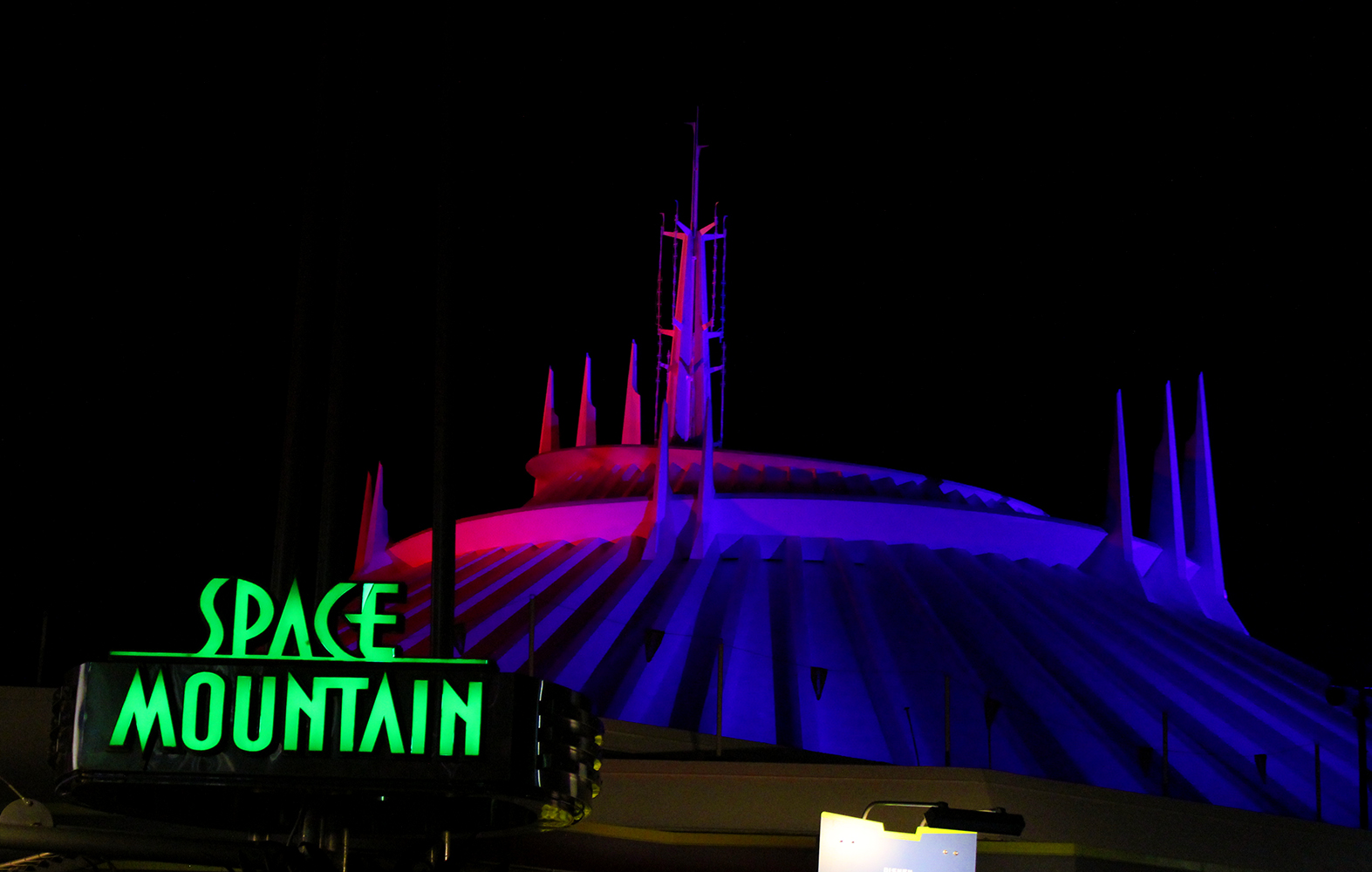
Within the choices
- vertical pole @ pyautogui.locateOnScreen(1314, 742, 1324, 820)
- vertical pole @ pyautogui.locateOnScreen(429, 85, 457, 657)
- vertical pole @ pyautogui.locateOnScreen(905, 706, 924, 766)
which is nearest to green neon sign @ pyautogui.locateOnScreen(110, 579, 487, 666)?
vertical pole @ pyautogui.locateOnScreen(429, 85, 457, 657)

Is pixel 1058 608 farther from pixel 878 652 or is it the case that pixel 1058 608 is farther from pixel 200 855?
pixel 200 855

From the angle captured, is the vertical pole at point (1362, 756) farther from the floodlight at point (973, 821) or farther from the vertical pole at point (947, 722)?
the floodlight at point (973, 821)

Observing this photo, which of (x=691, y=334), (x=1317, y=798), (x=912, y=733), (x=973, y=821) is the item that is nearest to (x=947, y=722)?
(x=912, y=733)

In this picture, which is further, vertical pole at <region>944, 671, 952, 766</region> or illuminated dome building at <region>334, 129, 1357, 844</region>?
illuminated dome building at <region>334, 129, 1357, 844</region>

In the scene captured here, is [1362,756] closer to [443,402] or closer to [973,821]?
[973,821]

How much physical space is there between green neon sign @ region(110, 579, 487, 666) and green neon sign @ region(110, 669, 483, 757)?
12 cm

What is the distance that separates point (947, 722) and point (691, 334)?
1171 cm

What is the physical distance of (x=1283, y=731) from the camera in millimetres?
13453

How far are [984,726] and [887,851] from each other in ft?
14.0

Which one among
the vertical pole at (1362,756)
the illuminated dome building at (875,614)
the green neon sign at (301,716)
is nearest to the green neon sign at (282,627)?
the green neon sign at (301,716)

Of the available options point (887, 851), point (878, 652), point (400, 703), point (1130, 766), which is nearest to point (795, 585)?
point (878, 652)

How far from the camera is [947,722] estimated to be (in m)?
9.98

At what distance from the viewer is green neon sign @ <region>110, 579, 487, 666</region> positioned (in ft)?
20.6

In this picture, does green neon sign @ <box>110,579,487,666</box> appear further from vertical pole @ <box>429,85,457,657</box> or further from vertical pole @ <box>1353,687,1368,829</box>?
vertical pole @ <box>1353,687,1368,829</box>
